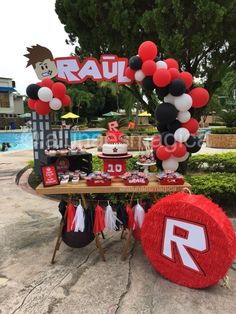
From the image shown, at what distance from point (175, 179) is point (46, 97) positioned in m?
2.50

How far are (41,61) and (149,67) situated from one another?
2.09 m

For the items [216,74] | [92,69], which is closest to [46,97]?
[92,69]

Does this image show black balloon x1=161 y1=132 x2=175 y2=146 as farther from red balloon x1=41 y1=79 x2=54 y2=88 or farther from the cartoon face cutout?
the cartoon face cutout

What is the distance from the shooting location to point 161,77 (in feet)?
13.9

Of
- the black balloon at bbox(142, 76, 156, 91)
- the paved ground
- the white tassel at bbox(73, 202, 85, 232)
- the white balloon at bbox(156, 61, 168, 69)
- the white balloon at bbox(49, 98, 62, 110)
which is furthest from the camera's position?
the white balloon at bbox(49, 98, 62, 110)

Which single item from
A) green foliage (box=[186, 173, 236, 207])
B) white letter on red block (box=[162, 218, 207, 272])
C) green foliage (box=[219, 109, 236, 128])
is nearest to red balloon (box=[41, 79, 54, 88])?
white letter on red block (box=[162, 218, 207, 272])

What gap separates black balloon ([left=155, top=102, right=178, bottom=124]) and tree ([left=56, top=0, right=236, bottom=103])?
2335 millimetres

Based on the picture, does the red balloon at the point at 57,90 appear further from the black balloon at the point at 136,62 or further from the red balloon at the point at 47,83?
the black balloon at the point at 136,62

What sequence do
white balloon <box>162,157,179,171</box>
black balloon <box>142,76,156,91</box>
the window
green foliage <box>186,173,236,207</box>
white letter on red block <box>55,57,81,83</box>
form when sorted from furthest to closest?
the window → green foliage <box>186,173,236,207</box> → white letter on red block <box>55,57,81,83</box> → white balloon <box>162,157,179,171</box> → black balloon <box>142,76,156,91</box>

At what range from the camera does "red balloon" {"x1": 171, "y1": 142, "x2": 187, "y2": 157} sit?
4.53 m

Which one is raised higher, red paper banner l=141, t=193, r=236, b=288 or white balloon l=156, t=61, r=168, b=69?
white balloon l=156, t=61, r=168, b=69

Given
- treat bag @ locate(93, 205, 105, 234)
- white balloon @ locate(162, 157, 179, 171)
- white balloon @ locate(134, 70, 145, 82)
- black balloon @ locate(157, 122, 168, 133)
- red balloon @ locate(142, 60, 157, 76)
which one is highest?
red balloon @ locate(142, 60, 157, 76)

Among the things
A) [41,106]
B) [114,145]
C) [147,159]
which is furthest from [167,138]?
[41,106]

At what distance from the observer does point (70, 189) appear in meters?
3.82
